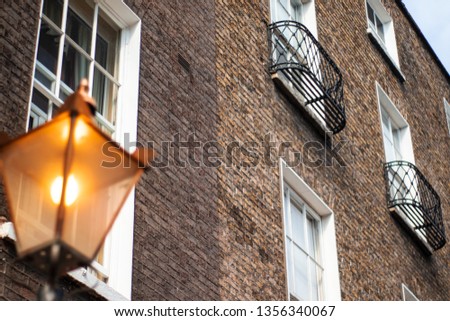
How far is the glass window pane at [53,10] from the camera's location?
8320 millimetres

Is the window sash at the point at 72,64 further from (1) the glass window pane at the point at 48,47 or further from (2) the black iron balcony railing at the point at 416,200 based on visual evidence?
(2) the black iron balcony railing at the point at 416,200

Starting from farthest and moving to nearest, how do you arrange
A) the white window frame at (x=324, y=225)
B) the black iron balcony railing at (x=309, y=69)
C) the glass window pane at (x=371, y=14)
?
1. the glass window pane at (x=371, y=14)
2. the black iron balcony railing at (x=309, y=69)
3. the white window frame at (x=324, y=225)

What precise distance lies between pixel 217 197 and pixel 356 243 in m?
3.80

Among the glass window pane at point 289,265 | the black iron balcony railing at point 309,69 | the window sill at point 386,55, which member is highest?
the window sill at point 386,55

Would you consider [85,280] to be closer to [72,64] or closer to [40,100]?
[40,100]

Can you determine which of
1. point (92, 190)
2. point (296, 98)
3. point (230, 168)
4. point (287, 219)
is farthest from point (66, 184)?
point (296, 98)

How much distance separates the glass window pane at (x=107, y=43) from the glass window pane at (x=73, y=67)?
345mm

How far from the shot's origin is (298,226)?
11711 mm

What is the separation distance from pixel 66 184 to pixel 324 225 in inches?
346

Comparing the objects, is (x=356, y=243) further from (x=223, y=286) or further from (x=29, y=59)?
(x=29, y=59)

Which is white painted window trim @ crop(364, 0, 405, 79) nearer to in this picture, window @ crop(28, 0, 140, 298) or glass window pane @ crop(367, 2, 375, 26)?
glass window pane @ crop(367, 2, 375, 26)

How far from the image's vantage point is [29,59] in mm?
7512

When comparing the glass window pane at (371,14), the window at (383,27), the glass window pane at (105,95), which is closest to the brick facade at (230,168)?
the glass window pane at (105,95)
